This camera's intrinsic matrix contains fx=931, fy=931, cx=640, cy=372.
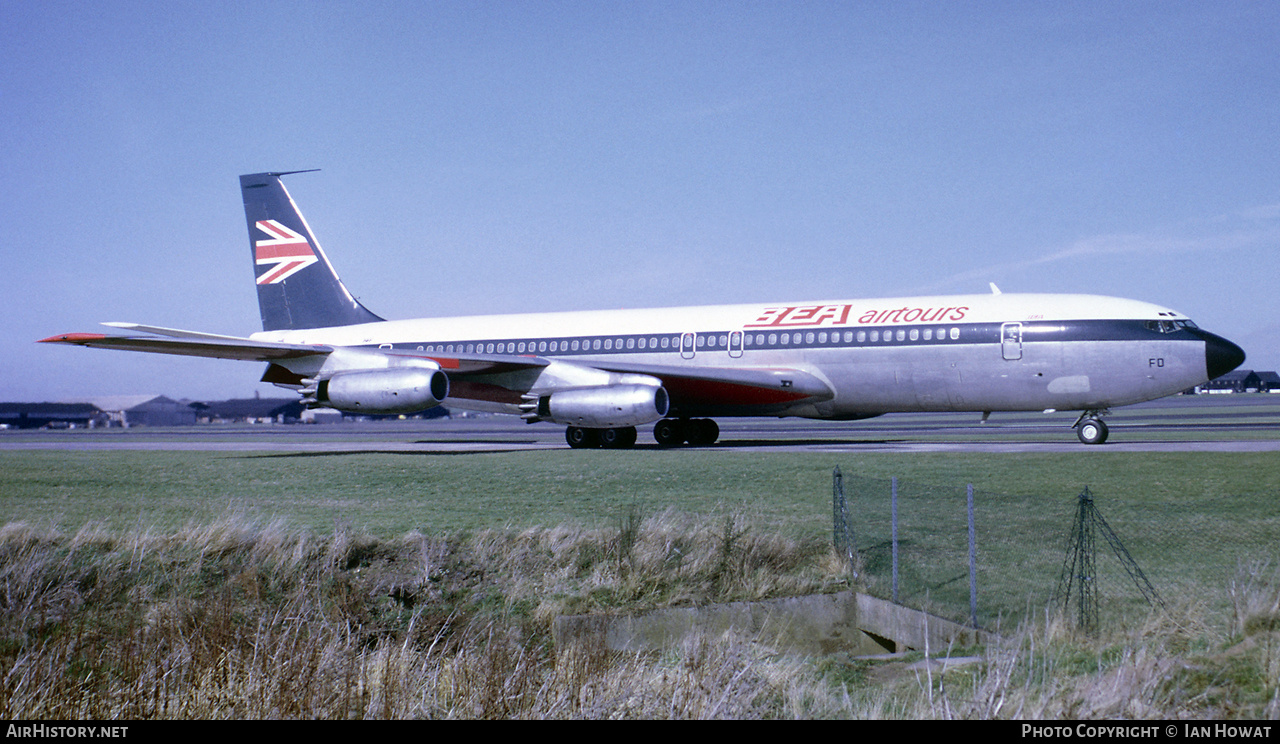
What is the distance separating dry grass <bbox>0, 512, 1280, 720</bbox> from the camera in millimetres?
5562

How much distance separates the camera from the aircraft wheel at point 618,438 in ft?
87.0

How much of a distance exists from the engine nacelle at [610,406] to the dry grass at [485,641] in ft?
41.3

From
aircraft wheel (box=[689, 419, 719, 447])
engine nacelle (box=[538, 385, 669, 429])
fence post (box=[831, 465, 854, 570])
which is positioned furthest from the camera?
aircraft wheel (box=[689, 419, 719, 447])

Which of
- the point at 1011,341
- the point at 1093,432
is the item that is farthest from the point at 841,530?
the point at 1093,432

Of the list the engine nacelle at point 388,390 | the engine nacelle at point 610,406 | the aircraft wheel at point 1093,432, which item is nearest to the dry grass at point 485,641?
the engine nacelle at point 610,406

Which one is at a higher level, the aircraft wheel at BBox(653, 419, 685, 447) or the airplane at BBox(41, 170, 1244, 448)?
the airplane at BBox(41, 170, 1244, 448)

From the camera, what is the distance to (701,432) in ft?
94.4

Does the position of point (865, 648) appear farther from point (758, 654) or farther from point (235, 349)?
point (235, 349)

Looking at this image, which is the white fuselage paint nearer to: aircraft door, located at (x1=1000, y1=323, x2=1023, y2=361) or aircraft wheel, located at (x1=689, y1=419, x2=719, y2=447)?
aircraft door, located at (x1=1000, y1=323, x2=1023, y2=361)

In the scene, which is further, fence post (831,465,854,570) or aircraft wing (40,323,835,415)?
aircraft wing (40,323,835,415)

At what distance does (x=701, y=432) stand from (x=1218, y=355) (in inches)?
544

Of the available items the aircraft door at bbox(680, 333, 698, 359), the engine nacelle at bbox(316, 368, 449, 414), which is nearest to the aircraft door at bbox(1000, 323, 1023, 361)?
the aircraft door at bbox(680, 333, 698, 359)

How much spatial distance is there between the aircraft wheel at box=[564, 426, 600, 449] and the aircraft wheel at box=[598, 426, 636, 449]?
20 cm

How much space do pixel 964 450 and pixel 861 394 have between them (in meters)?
4.43
